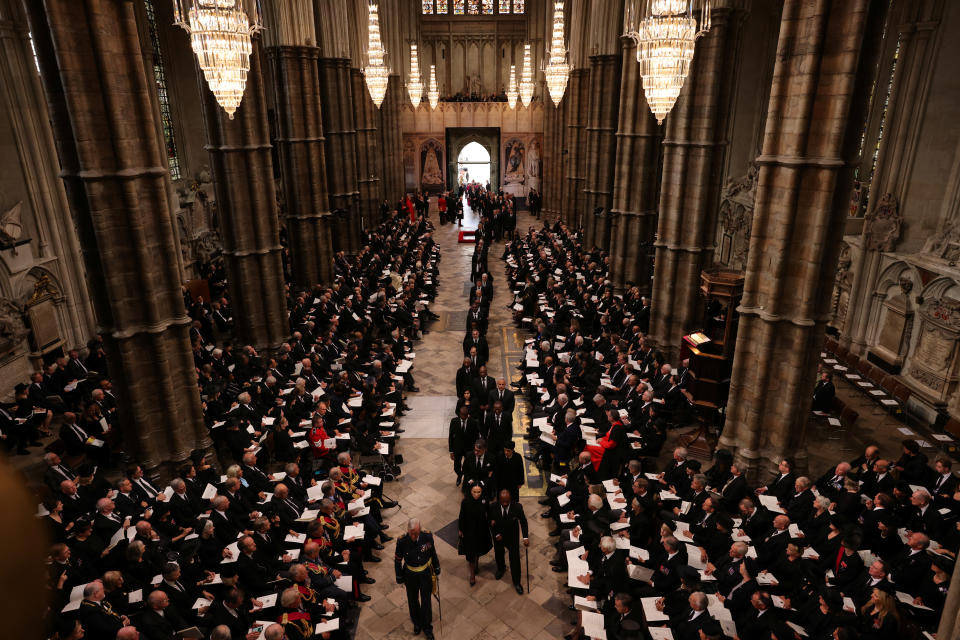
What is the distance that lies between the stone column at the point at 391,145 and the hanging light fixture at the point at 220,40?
27104 millimetres

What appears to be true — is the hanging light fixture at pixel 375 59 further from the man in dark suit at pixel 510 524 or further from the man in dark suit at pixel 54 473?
the man in dark suit at pixel 510 524

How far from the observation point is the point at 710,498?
905 cm

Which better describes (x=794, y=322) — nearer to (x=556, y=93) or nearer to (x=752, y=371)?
(x=752, y=371)

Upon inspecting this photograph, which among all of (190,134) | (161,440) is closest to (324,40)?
(190,134)

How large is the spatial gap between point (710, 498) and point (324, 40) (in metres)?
22.1

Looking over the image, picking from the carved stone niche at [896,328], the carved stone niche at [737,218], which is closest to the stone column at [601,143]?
the carved stone niche at [737,218]

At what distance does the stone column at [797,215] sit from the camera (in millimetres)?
9320

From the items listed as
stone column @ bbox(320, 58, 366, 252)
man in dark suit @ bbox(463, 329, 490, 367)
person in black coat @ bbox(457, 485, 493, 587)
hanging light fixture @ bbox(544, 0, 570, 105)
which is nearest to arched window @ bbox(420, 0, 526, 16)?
stone column @ bbox(320, 58, 366, 252)

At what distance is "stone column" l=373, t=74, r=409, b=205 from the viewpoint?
127 feet

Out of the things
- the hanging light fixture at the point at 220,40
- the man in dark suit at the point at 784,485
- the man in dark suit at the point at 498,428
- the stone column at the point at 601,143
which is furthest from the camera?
the stone column at the point at 601,143

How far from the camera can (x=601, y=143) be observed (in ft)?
86.3

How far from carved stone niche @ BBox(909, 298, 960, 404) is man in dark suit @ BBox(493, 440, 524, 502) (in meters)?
10.0

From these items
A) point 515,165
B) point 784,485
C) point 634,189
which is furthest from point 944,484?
point 515,165

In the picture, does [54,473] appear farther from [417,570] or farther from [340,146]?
[340,146]
